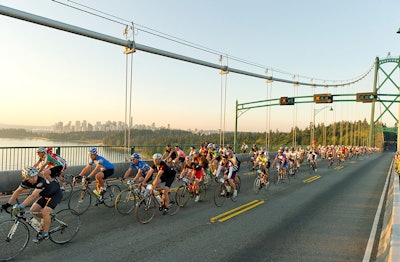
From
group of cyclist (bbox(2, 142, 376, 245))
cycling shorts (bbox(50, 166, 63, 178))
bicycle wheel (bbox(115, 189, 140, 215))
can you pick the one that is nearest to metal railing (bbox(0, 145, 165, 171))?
group of cyclist (bbox(2, 142, 376, 245))

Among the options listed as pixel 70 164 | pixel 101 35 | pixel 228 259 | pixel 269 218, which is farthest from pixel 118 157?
pixel 228 259

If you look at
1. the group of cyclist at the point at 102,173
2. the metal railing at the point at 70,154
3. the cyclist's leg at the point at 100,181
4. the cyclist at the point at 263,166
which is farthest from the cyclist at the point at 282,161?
the cyclist's leg at the point at 100,181

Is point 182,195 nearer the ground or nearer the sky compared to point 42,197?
nearer the ground

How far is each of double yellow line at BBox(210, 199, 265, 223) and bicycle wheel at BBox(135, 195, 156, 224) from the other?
172 cm

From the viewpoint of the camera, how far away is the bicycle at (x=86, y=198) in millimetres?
9513

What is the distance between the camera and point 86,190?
9.70 meters

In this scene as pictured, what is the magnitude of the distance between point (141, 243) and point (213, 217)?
3.00 metres

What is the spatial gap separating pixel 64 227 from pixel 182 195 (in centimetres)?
440

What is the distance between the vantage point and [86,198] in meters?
9.68

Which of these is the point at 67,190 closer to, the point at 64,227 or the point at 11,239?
the point at 64,227

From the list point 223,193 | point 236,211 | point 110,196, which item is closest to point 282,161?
point 223,193

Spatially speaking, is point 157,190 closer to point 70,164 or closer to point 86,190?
point 86,190

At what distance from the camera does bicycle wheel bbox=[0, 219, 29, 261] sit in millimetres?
5902

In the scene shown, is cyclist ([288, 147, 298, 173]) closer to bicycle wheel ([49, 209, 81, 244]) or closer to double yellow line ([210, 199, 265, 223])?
double yellow line ([210, 199, 265, 223])
